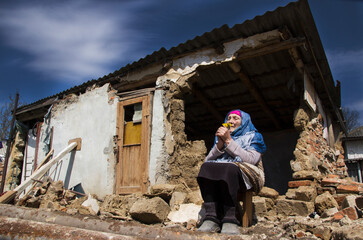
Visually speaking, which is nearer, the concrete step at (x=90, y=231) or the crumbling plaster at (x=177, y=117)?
the concrete step at (x=90, y=231)

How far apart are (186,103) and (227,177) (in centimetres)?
547

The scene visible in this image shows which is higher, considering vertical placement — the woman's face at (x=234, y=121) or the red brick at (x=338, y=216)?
the woman's face at (x=234, y=121)

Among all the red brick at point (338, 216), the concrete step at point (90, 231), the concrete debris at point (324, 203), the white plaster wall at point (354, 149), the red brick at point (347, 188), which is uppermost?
the white plaster wall at point (354, 149)

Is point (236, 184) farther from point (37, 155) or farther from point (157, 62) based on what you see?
point (37, 155)

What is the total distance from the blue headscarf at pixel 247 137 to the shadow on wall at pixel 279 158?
216 inches

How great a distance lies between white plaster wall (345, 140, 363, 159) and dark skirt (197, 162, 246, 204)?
11659 mm

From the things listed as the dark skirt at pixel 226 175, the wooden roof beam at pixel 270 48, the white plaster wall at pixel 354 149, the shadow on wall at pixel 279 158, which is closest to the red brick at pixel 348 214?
the dark skirt at pixel 226 175

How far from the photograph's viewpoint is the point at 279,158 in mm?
9086

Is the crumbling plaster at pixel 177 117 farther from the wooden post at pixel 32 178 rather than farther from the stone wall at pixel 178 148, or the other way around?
the wooden post at pixel 32 178

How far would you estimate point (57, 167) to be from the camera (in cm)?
750

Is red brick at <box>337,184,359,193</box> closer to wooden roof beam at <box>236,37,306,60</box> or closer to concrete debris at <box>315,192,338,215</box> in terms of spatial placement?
concrete debris at <box>315,192,338,215</box>

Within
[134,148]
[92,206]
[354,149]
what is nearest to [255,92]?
[134,148]

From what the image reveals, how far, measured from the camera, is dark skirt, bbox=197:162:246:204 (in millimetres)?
3076

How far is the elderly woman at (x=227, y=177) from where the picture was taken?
121 inches
